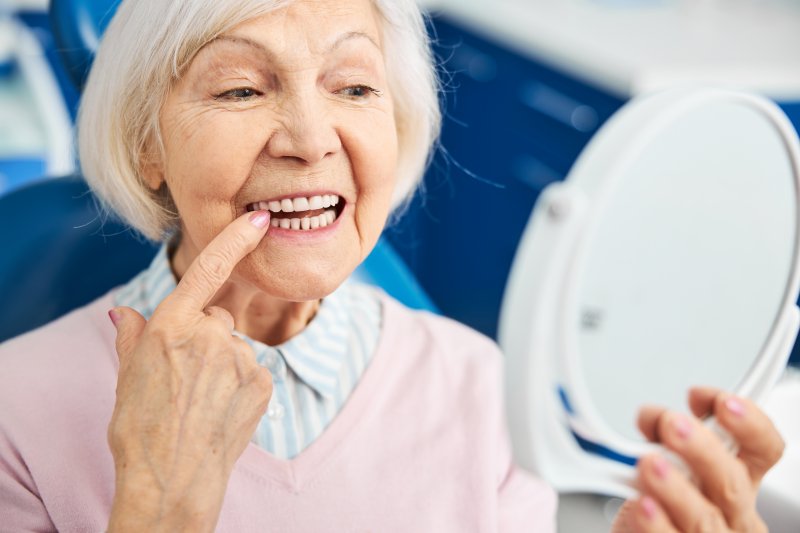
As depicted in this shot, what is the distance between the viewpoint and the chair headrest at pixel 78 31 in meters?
1.22

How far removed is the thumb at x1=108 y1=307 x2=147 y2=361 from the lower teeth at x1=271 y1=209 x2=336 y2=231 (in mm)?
172

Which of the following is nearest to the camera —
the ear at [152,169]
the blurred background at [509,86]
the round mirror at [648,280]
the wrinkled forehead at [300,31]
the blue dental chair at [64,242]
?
the round mirror at [648,280]

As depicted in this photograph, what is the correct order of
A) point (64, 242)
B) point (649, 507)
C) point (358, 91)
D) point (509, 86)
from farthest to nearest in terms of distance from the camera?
1. point (509, 86)
2. point (64, 242)
3. point (358, 91)
4. point (649, 507)

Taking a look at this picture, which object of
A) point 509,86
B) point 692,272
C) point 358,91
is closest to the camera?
point 692,272

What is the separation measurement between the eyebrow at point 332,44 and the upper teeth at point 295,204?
0.15 metres

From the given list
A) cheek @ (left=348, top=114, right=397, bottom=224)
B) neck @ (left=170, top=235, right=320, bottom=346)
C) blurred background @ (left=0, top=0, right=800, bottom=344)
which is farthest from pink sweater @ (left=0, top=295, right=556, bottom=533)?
blurred background @ (left=0, top=0, right=800, bottom=344)

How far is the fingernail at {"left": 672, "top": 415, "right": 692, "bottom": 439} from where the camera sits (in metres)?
0.77

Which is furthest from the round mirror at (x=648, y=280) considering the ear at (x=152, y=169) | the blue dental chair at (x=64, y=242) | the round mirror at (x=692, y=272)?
the blue dental chair at (x=64, y=242)

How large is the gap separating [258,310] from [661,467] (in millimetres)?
522

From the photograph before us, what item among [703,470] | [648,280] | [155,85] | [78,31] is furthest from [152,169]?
[703,470]

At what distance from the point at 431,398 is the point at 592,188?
17.4 inches

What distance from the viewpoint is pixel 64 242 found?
121 centimetres

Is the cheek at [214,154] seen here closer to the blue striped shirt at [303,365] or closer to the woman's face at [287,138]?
the woman's face at [287,138]

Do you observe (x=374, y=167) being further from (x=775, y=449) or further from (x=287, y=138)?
(x=775, y=449)
